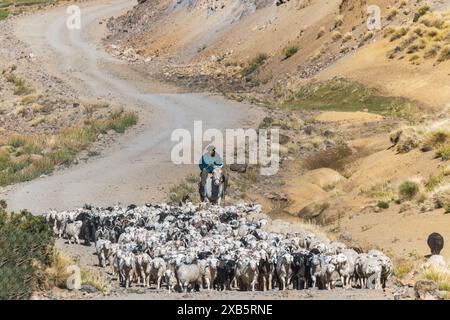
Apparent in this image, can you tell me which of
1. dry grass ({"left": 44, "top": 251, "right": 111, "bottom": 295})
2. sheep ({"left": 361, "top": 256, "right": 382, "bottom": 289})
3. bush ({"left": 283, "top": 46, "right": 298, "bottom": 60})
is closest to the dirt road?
bush ({"left": 283, "top": 46, "right": 298, "bottom": 60})

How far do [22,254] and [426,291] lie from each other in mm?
7817

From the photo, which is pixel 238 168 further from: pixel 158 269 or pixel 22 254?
pixel 22 254

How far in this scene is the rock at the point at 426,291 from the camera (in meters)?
15.6

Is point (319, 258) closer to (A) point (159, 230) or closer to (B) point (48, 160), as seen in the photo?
(A) point (159, 230)

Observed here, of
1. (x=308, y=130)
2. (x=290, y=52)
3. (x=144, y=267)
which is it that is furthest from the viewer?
(x=290, y=52)

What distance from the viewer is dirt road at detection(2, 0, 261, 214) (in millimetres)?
31844

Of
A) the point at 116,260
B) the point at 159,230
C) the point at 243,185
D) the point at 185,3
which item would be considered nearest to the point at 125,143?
the point at 243,185

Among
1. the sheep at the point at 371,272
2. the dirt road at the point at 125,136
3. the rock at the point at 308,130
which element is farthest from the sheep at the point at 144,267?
the rock at the point at 308,130

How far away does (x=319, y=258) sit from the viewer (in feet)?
60.5

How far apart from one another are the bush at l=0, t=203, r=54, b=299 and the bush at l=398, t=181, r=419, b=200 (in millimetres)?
13358

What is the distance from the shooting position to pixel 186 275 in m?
18.1

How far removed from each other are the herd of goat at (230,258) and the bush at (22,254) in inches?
79.1

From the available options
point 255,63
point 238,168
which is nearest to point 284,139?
point 238,168

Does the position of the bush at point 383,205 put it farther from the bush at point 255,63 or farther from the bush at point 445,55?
the bush at point 255,63
